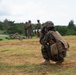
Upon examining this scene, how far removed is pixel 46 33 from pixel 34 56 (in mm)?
3351

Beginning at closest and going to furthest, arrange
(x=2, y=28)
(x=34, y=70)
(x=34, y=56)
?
1. (x=34, y=70)
2. (x=34, y=56)
3. (x=2, y=28)

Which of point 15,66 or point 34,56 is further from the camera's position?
point 34,56

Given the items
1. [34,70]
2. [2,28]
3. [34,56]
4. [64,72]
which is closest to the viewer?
[64,72]

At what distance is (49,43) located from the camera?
1138 cm

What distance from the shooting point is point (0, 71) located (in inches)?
425

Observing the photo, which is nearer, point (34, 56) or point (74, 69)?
point (74, 69)

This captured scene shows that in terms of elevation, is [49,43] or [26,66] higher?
[49,43]

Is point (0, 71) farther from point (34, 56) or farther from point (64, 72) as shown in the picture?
point (34, 56)

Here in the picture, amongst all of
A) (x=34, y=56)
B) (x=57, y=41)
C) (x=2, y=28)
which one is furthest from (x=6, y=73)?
(x=2, y=28)

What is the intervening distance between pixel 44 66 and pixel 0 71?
1.42m

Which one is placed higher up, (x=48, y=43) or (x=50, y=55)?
(x=48, y=43)

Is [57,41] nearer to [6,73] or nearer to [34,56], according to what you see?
[6,73]

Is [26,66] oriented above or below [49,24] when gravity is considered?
below

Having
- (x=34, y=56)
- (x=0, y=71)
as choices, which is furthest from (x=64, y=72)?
(x=34, y=56)
